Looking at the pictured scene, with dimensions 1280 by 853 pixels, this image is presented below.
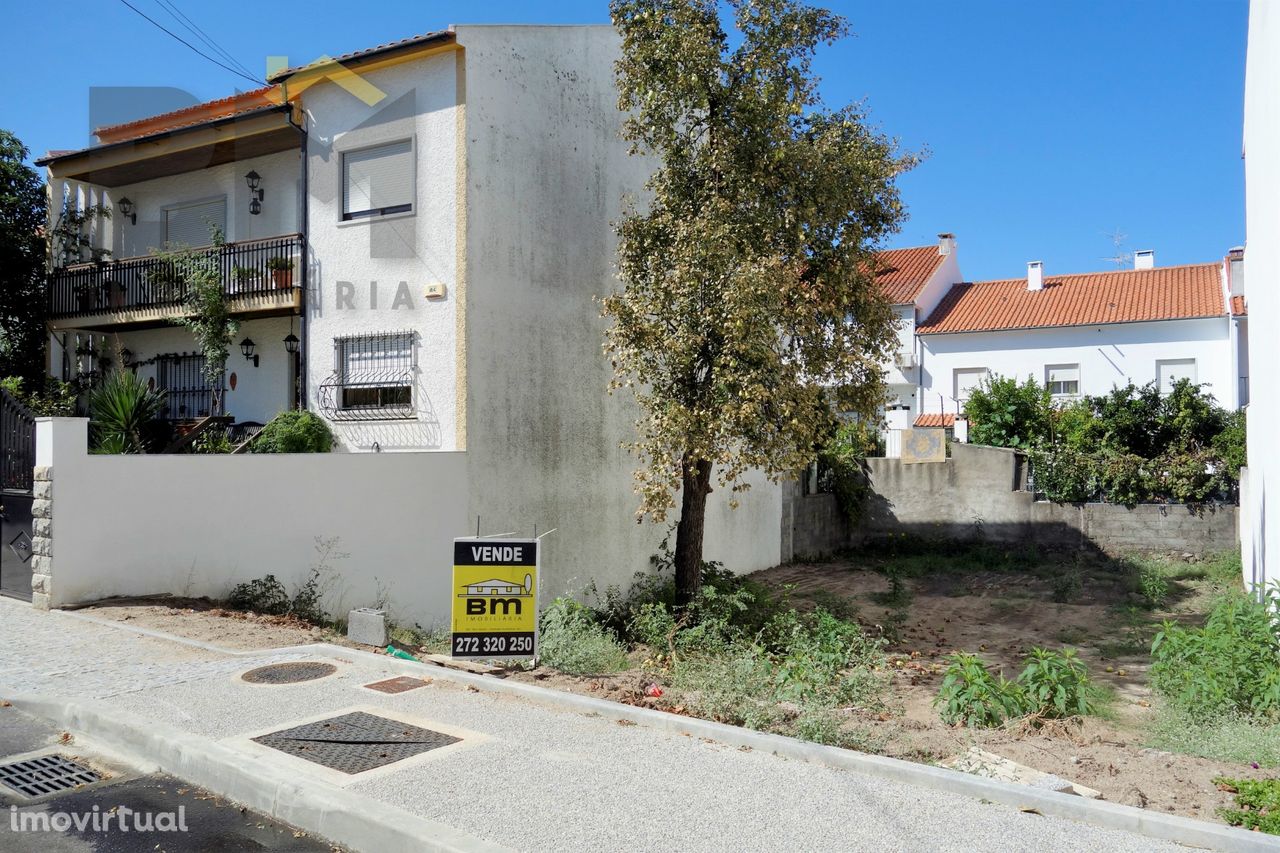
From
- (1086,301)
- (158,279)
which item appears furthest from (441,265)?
(1086,301)

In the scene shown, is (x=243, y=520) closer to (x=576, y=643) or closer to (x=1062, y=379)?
(x=576, y=643)

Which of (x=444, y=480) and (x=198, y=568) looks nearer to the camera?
Result: (x=198, y=568)

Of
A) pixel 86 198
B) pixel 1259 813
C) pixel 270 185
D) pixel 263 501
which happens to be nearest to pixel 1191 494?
pixel 1259 813

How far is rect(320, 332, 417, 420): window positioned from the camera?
13.1 metres

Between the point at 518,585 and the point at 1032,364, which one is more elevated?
the point at 1032,364

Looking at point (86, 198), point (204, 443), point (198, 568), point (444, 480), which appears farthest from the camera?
point (86, 198)

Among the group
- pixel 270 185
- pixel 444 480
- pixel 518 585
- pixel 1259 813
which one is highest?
pixel 270 185

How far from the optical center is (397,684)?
742 centimetres

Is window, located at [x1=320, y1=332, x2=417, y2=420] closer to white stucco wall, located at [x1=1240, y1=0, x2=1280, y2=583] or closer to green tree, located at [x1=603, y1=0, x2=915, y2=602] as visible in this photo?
green tree, located at [x1=603, y1=0, x2=915, y2=602]

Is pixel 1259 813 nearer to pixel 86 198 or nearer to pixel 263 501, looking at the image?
pixel 263 501

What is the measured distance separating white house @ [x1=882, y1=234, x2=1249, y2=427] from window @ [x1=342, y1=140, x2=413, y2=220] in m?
18.4

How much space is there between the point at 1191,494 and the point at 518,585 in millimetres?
16277

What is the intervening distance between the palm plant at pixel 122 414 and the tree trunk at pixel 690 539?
841 centimetres

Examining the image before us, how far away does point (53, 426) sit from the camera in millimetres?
9906
